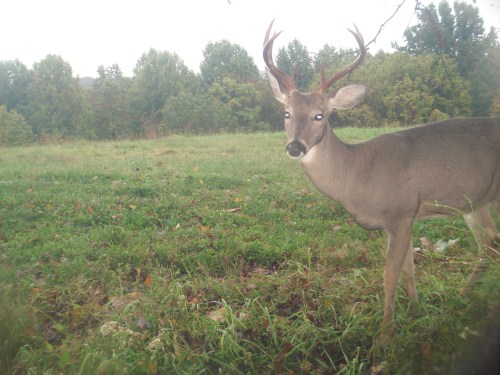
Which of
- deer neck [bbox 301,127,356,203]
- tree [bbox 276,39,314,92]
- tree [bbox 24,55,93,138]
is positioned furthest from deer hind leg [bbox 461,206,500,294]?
tree [bbox 24,55,93,138]

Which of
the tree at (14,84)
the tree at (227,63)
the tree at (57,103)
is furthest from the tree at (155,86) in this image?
the tree at (14,84)

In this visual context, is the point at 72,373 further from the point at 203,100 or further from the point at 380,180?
the point at 203,100

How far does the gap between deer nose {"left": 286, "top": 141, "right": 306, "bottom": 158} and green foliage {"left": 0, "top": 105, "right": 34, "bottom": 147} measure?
86.0 feet

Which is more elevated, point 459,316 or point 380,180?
point 380,180

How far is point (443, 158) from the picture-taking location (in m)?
3.32

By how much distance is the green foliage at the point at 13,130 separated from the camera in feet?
86.3

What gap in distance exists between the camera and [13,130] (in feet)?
93.0

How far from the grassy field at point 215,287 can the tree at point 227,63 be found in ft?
101

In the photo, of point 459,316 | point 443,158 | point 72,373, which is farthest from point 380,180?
point 72,373

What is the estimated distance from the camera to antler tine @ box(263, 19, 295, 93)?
3772 millimetres

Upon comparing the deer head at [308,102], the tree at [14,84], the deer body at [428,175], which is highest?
the tree at [14,84]

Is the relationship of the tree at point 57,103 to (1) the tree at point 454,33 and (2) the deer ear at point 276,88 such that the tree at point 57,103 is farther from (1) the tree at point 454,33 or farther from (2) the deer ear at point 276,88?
(1) the tree at point 454,33

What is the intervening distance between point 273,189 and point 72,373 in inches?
215

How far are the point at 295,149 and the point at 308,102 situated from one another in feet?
1.96
